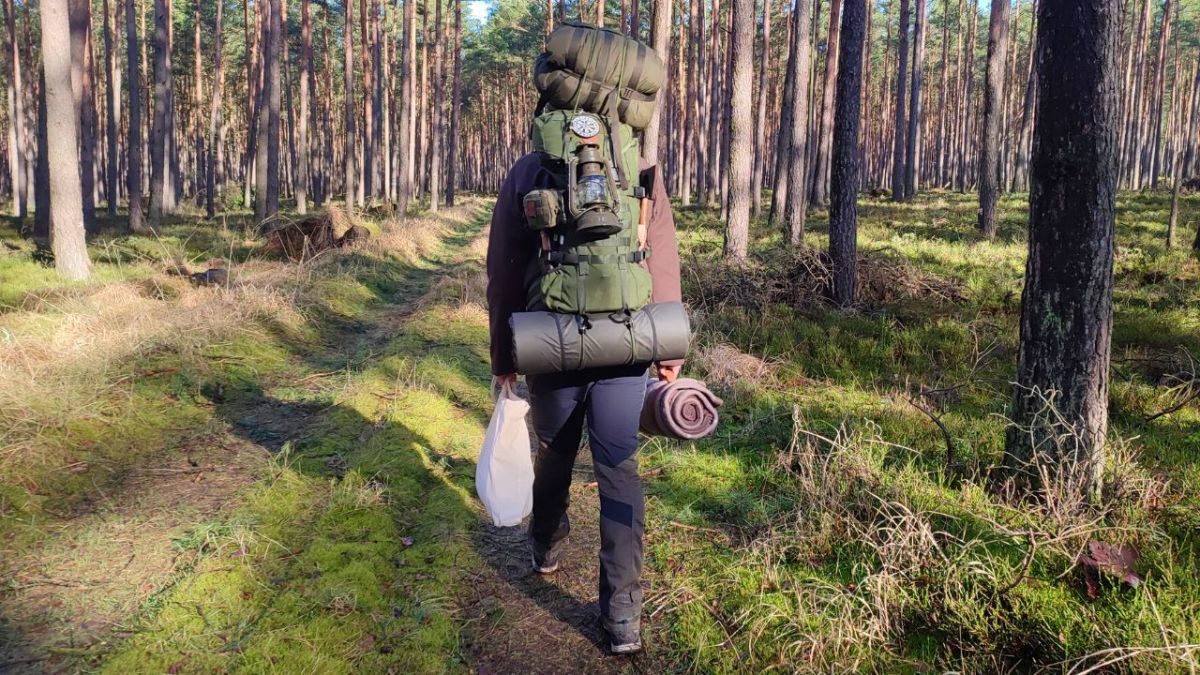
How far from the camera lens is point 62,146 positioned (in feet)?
36.3

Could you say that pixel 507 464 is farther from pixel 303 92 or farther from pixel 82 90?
pixel 303 92

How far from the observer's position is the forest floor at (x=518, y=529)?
2.74 metres

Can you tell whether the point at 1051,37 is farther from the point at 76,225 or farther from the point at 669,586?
the point at 76,225

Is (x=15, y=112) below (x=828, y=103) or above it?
below

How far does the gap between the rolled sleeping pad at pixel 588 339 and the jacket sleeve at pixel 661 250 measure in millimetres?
206

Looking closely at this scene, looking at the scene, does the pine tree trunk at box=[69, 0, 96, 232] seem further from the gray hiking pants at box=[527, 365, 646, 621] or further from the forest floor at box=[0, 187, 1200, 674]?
the gray hiking pants at box=[527, 365, 646, 621]

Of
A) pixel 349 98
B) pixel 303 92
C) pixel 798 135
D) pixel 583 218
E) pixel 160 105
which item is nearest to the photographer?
pixel 583 218

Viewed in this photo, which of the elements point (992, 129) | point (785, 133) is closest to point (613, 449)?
point (992, 129)

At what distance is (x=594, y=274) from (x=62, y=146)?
12.3m

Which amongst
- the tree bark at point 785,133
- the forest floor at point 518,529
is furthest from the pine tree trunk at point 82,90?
the tree bark at point 785,133

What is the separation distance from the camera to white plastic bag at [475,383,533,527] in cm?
313

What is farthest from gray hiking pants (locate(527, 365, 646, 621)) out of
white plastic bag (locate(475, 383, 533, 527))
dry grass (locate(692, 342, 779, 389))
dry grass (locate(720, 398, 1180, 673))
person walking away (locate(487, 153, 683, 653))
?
dry grass (locate(692, 342, 779, 389))

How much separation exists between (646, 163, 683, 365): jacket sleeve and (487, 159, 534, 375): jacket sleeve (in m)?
0.52

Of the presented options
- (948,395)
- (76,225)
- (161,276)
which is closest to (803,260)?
(948,395)
